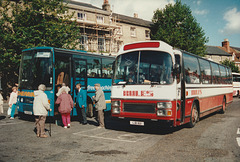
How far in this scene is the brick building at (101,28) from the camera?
1320 inches

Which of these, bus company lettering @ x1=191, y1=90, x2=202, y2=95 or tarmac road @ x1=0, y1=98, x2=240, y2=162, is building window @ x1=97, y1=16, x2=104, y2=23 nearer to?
bus company lettering @ x1=191, y1=90, x2=202, y2=95

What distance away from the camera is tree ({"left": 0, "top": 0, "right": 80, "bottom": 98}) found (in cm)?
2222

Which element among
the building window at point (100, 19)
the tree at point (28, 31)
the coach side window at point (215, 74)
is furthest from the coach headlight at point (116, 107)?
the building window at point (100, 19)

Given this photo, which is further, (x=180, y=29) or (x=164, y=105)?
(x=180, y=29)

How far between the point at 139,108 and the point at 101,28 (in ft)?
95.5

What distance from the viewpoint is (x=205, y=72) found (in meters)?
11.9

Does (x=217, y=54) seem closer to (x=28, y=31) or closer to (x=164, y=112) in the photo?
(x=28, y=31)

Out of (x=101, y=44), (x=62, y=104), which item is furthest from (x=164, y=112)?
(x=101, y=44)

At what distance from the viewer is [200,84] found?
10883 mm

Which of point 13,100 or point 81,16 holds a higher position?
point 81,16

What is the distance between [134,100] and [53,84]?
4.35 metres

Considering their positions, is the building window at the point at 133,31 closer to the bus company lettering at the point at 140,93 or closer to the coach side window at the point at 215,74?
the coach side window at the point at 215,74

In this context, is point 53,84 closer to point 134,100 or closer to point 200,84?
point 134,100

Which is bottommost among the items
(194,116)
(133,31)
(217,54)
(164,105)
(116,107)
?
(194,116)
